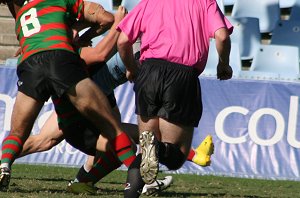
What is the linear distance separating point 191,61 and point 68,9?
1.42 meters

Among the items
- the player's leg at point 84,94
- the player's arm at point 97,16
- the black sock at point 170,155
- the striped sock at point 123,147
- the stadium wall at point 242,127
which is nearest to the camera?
the black sock at point 170,155

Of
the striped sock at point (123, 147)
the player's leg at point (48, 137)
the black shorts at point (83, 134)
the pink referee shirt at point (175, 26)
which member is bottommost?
the player's leg at point (48, 137)

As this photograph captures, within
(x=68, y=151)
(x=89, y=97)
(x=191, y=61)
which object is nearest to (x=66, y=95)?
(x=89, y=97)

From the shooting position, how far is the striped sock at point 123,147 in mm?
7184

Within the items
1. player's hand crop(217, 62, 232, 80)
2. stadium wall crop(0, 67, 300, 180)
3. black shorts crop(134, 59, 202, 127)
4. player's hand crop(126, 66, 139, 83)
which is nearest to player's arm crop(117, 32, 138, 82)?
player's hand crop(126, 66, 139, 83)

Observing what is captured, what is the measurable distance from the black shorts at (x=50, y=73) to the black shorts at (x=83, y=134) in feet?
1.98

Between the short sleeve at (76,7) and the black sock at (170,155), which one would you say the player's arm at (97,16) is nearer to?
the short sleeve at (76,7)

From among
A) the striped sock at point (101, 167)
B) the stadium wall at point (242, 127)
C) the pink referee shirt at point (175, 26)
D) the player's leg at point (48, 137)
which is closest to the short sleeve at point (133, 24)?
the pink referee shirt at point (175, 26)

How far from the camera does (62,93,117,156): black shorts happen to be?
25.4 ft

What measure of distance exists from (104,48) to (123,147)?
97 centimetres

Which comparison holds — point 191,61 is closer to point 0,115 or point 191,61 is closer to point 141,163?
point 141,163

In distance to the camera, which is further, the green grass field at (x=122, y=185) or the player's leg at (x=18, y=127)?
the green grass field at (x=122, y=185)

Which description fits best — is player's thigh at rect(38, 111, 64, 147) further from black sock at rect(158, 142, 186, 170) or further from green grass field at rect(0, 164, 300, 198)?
black sock at rect(158, 142, 186, 170)

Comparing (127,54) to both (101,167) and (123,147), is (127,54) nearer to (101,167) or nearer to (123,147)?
(123,147)
